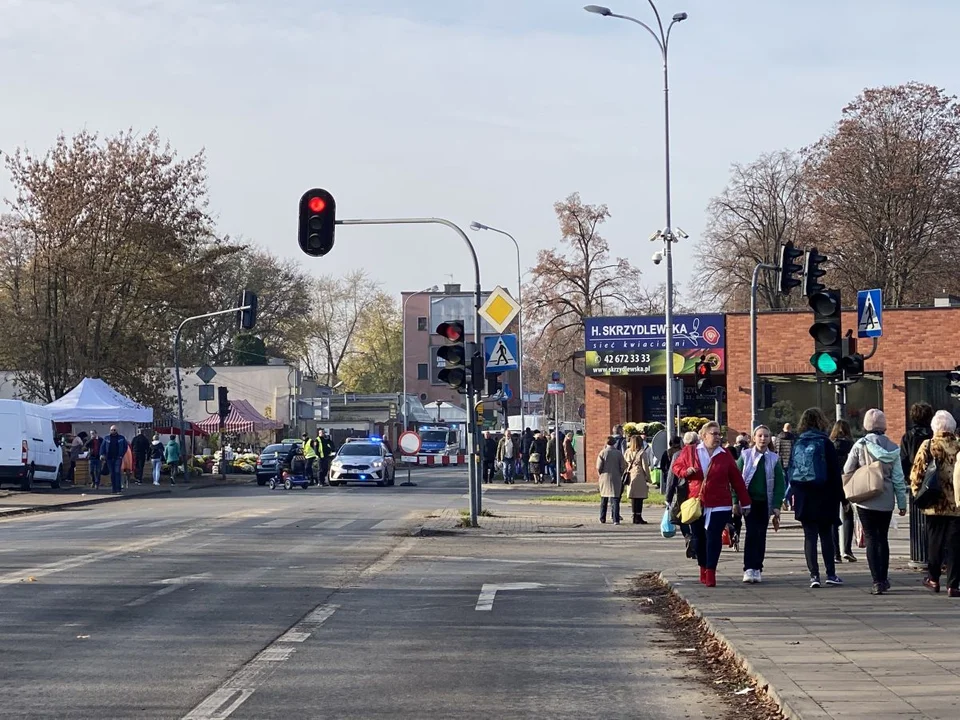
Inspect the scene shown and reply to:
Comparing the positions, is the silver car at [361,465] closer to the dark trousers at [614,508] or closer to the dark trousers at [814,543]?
the dark trousers at [614,508]

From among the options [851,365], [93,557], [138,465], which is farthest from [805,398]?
[93,557]

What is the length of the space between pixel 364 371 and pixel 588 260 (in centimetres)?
4324

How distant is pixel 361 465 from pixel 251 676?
3769 cm

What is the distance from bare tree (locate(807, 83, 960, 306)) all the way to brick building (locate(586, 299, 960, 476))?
11.5 m

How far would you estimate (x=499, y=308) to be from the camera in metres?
24.8

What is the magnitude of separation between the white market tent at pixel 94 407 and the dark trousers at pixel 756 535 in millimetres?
30930

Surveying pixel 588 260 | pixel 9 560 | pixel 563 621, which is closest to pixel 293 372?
pixel 588 260

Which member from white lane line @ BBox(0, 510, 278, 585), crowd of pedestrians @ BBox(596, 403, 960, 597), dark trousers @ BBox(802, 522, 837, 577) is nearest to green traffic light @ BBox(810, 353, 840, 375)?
crowd of pedestrians @ BBox(596, 403, 960, 597)

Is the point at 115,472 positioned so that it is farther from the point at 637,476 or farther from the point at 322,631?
the point at 322,631

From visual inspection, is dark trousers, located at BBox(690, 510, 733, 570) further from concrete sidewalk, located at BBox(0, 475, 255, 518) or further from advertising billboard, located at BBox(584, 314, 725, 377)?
advertising billboard, located at BBox(584, 314, 725, 377)

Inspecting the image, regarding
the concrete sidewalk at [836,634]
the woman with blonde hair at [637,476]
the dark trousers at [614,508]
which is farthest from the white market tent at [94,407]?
the concrete sidewalk at [836,634]

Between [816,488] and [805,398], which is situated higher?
[805,398]

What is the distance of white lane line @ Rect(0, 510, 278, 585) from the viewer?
15.8 meters

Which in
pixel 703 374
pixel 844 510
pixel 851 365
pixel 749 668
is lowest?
pixel 749 668
